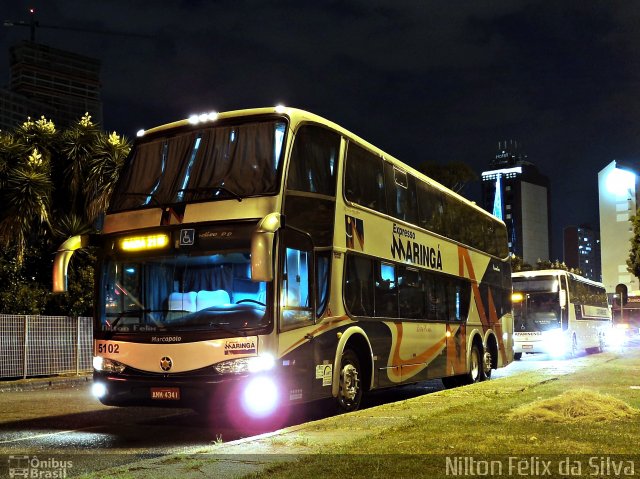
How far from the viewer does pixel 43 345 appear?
69.1 ft

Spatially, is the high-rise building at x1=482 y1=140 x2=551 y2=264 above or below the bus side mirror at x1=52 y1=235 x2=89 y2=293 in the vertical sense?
above

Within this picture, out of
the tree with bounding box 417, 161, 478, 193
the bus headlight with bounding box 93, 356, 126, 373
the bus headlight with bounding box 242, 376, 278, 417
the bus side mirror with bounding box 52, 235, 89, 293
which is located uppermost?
the tree with bounding box 417, 161, 478, 193

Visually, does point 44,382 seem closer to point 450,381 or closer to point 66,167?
point 66,167

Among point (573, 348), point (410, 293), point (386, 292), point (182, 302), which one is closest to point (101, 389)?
point (182, 302)

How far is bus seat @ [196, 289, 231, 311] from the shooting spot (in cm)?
976

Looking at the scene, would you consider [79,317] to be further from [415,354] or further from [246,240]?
[246,240]

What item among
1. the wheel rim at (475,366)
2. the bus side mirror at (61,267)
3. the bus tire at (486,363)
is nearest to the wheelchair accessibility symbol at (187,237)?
the bus side mirror at (61,267)

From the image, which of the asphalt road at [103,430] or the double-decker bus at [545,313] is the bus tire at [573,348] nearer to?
the double-decker bus at [545,313]

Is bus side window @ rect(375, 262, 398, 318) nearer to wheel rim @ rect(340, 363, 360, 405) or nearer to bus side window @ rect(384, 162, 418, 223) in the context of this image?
bus side window @ rect(384, 162, 418, 223)

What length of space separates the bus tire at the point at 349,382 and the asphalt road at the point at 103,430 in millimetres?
286

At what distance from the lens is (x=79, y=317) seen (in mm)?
22734

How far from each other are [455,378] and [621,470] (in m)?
12.7

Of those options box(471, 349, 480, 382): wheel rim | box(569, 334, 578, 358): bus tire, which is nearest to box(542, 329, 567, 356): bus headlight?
box(569, 334, 578, 358): bus tire

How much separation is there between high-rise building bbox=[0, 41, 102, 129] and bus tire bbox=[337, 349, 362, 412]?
170 metres
